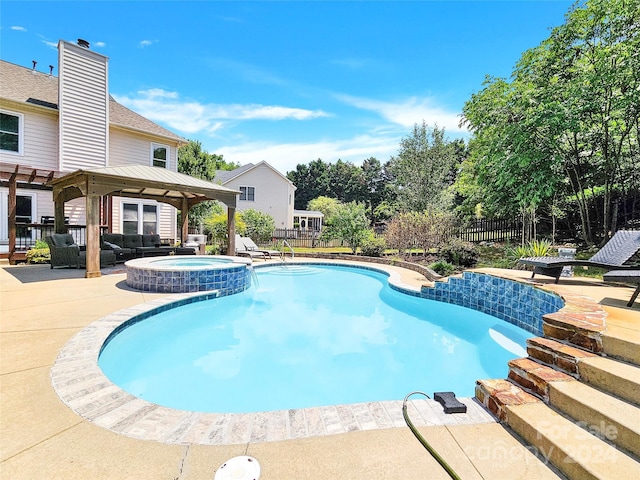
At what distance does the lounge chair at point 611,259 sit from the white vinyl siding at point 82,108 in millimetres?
14698

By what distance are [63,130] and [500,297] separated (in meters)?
14.9

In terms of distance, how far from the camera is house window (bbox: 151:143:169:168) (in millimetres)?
14266

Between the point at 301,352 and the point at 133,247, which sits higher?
the point at 133,247

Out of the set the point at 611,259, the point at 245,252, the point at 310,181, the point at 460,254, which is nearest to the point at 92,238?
the point at 245,252

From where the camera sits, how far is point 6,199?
1094 centimetres

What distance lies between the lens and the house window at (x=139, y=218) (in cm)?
1357

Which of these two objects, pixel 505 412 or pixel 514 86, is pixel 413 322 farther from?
pixel 514 86

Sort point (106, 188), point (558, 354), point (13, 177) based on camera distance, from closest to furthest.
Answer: point (558, 354)
point (106, 188)
point (13, 177)

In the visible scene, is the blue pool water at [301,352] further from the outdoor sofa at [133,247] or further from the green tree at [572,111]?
the green tree at [572,111]

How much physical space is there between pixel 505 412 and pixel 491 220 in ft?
50.6

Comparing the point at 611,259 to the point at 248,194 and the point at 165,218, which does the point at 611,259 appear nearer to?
the point at 165,218

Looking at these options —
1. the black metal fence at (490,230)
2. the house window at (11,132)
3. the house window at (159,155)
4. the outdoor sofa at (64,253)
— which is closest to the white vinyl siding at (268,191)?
the house window at (159,155)

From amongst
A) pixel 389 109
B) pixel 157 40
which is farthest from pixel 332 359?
pixel 389 109

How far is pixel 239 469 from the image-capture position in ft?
5.70
